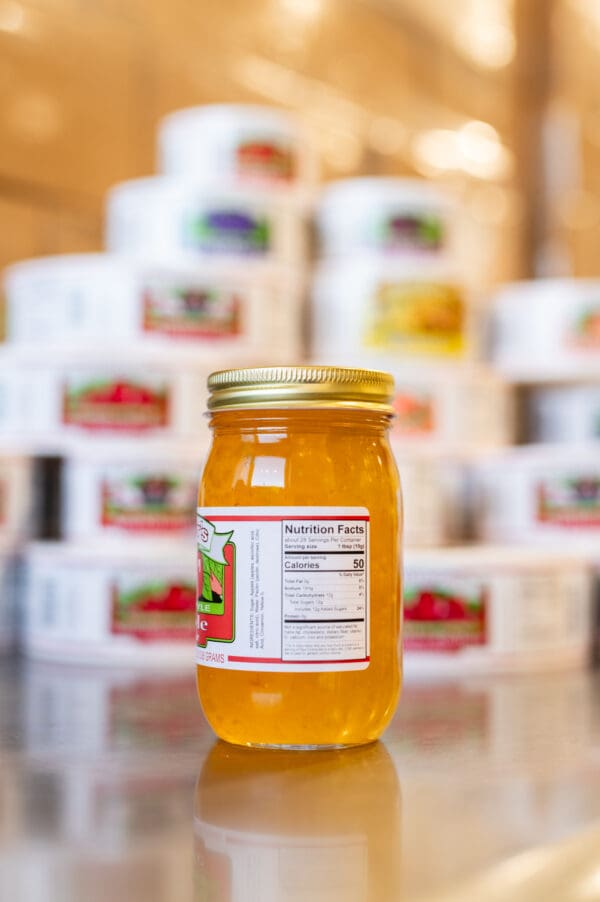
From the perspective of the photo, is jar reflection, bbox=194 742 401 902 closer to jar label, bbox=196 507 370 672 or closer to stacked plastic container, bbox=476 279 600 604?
jar label, bbox=196 507 370 672

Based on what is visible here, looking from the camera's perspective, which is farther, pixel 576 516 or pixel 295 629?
pixel 576 516

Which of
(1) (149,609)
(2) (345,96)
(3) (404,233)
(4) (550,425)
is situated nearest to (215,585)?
(1) (149,609)

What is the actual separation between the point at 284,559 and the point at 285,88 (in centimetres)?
141

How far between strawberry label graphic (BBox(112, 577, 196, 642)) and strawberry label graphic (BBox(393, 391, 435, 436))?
37cm

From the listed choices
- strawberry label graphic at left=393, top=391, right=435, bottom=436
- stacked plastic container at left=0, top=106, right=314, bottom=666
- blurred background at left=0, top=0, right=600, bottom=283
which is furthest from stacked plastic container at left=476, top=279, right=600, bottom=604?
blurred background at left=0, top=0, right=600, bottom=283

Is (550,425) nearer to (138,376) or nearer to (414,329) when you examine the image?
(414,329)

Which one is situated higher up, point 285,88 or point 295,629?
point 285,88

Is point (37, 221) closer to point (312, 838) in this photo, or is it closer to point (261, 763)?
point (261, 763)

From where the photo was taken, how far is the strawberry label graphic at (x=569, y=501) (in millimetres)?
1430

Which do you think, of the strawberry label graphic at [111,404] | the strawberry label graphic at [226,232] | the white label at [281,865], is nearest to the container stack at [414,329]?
the strawberry label graphic at [226,232]

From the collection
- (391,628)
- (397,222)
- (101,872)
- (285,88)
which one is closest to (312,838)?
(101,872)

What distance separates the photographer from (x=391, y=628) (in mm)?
786

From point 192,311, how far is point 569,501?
0.50 m

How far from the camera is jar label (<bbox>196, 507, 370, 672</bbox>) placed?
28.6 inches
